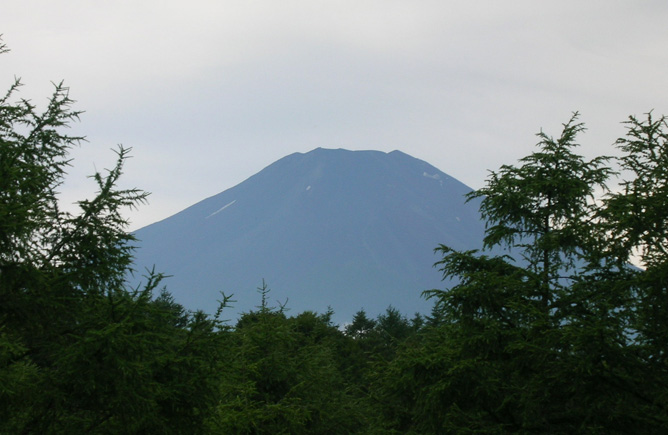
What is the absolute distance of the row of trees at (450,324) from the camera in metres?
7.93

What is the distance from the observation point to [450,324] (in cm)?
1414

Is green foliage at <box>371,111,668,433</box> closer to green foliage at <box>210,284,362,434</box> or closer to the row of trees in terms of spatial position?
the row of trees

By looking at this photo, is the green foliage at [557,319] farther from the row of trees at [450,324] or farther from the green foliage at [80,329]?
the green foliage at [80,329]

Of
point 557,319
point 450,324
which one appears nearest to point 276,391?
point 450,324

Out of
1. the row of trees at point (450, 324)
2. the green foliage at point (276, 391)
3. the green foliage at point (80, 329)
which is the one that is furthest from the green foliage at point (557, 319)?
the green foliage at point (80, 329)

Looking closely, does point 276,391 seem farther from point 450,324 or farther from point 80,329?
point 80,329

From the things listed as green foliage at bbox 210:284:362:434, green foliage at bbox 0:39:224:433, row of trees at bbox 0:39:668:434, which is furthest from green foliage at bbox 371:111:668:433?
green foliage at bbox 0:39:224:433

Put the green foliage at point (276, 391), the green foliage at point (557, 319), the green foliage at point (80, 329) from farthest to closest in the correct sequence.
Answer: the green foliage at point (276, 391), the green foliage at point (557, 319), the green foliage at point (80, 329)

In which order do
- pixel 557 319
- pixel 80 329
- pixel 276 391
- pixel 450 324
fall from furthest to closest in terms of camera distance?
pixel 276 391
pixel 450 324
pixel 557 319
pixel 80 329

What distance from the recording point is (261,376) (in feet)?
57.8

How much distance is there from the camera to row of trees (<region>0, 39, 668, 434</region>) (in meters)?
7.93

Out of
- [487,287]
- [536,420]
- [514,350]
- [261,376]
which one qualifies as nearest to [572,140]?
[487,287]

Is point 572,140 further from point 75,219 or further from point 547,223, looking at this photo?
point 75,219

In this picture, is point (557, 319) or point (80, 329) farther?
point (557, 319)
